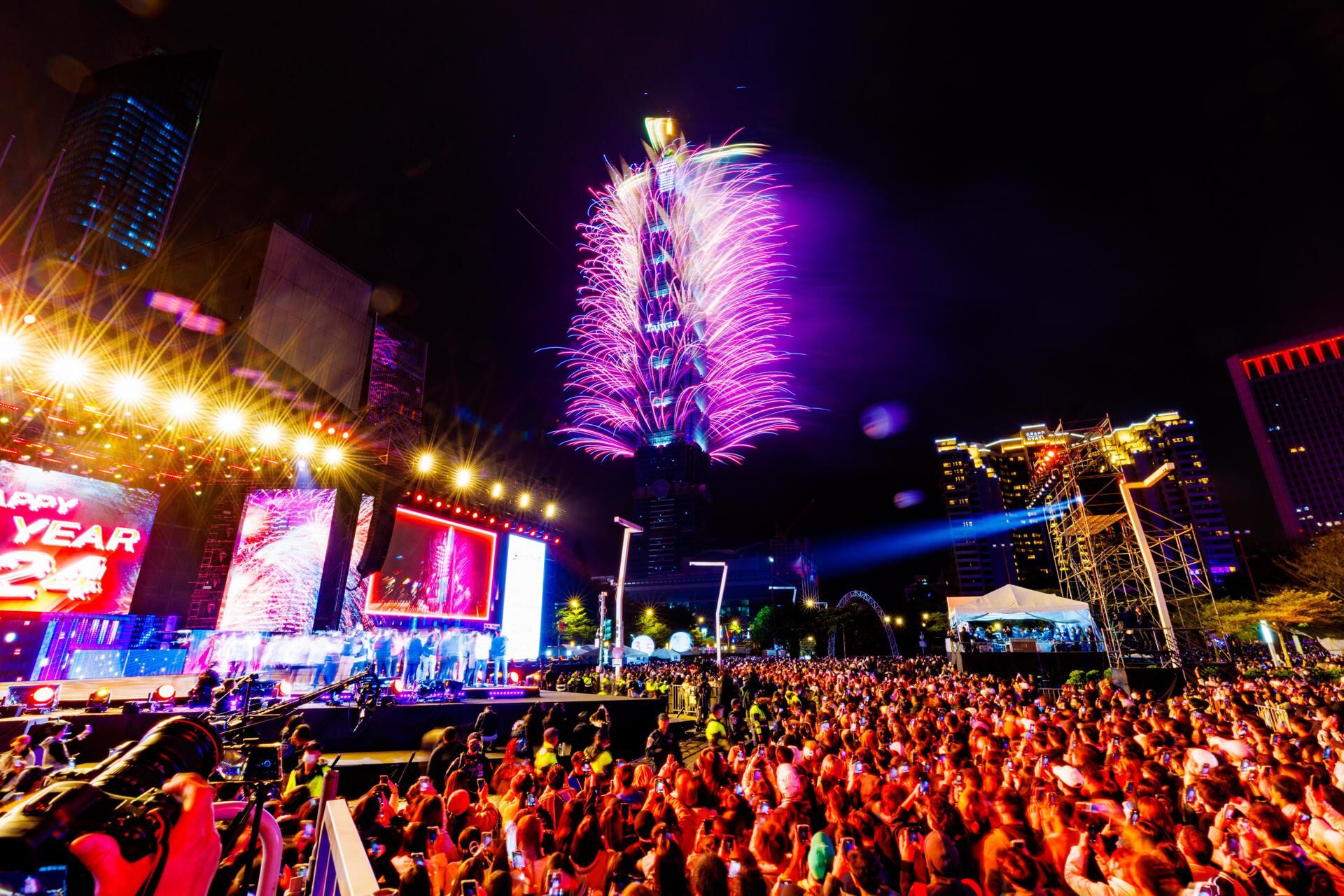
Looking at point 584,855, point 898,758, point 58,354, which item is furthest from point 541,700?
point 58,354

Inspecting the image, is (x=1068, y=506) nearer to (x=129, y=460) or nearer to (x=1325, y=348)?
(x=129, y=460)

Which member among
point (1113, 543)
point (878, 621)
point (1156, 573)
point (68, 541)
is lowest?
point (1156, 573)

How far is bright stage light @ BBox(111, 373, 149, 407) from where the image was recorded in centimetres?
1802

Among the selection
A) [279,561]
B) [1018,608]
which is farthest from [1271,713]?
[279,561]

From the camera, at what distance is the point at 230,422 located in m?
21.4

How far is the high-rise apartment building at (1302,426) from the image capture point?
110m

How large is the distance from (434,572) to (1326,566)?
4855cm

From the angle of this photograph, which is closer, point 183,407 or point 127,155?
point 183,407

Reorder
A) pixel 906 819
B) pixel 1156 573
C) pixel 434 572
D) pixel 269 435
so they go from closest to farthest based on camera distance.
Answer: pixel 906 819
pixel 269 435
pixel 1156 573
pixel 434 572

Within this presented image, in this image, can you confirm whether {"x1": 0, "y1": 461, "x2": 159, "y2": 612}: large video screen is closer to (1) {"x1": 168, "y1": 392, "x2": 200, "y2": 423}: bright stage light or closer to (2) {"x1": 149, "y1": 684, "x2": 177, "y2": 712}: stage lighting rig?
(1) {"x1": 168, "y1": 392, "x2": 200, "y2": 423}: bright stage light

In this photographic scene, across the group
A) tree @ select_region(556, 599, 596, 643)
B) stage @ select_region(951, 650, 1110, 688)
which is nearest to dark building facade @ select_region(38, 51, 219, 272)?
tree @ select_region(556, 599, 596, 643)

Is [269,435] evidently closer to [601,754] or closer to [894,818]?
[601,754]

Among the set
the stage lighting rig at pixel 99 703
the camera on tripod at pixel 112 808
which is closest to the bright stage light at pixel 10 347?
the stage lighting rig at pixel 99 703

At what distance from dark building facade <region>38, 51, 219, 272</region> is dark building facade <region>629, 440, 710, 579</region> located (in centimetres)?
12295
